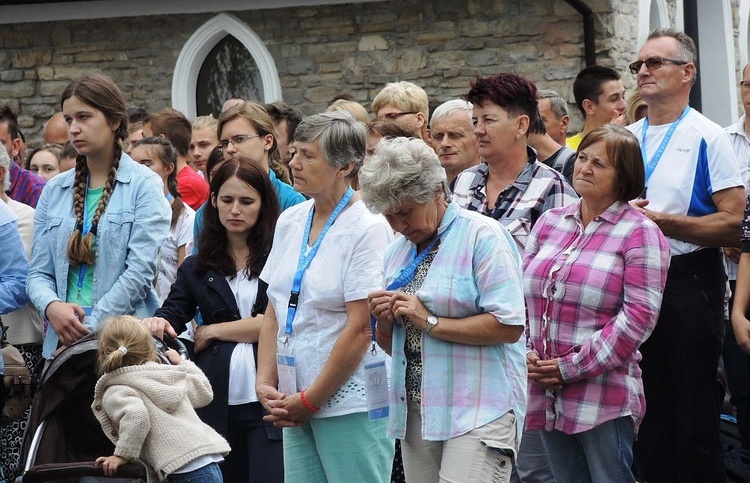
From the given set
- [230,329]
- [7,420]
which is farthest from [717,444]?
[7,420]

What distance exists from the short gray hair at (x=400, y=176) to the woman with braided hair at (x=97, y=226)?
182cm

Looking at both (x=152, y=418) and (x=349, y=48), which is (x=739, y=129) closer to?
(x=152, y=418)

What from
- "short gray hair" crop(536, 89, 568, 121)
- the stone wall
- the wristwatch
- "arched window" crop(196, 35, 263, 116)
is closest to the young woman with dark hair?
the wristwatch

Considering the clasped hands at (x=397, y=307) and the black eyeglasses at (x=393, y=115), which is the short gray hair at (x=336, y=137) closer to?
the clasped hands at (x=397, y=307)

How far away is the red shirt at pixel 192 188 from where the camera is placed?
27.5ft

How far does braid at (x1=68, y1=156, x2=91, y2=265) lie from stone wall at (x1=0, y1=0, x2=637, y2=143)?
814 centimetres

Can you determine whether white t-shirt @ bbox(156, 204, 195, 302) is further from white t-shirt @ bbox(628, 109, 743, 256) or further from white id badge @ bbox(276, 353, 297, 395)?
white t-shirt @ bbox(628, 109, 743, 256)

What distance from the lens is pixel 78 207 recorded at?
5.79 meters

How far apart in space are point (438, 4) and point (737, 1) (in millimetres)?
8099

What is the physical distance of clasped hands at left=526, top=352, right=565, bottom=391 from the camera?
15.8ft

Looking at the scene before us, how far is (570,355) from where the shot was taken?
4.81m

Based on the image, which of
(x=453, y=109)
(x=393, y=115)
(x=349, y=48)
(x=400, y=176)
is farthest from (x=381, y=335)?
(x=349, y=48)

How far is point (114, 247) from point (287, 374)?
141 centimetres

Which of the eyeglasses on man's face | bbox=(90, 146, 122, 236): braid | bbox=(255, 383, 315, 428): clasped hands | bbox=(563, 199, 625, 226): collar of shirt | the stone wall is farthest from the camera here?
the stone wall
